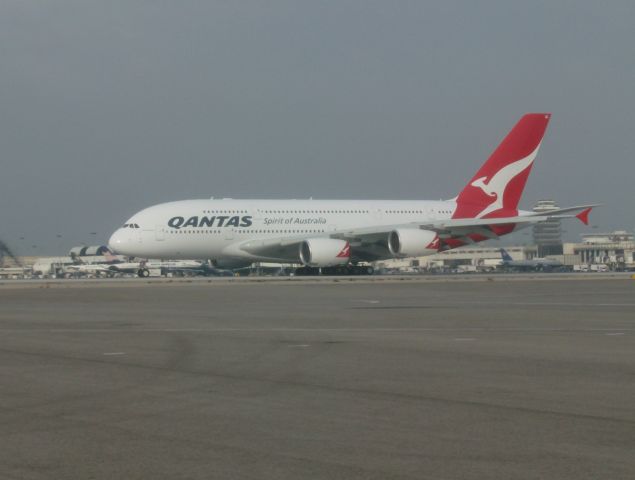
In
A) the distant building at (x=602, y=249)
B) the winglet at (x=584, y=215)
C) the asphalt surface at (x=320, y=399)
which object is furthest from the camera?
the distant building at (x=602, y=249)

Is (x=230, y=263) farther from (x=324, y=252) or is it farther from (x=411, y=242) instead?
(x=411, y=242)

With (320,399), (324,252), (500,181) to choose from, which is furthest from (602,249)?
(320,399)

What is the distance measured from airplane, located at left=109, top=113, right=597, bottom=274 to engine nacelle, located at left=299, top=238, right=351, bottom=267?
54 millimetres

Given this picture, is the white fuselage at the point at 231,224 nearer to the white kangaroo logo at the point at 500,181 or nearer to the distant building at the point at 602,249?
the white kangaroo logo at the point at 500,181

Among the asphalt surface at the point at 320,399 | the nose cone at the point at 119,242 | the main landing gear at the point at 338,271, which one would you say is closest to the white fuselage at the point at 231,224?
the nose cone at the point at 119,242

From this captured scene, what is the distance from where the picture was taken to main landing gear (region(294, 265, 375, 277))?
183 ft

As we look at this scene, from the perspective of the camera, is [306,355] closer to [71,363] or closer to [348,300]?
[71,363]

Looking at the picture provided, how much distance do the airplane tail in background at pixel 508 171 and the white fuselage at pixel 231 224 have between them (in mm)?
3658

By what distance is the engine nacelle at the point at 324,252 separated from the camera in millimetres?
51750

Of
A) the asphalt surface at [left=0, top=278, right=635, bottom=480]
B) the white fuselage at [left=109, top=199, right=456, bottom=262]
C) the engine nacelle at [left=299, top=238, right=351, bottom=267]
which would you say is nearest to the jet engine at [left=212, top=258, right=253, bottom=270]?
the white fuselage at [left=109, top=199, right=456, bottom=262]

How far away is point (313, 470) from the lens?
6.54m

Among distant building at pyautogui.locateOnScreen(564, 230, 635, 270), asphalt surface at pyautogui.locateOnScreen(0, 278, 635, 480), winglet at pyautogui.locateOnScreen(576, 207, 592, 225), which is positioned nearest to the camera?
asphalt surface at pyautogui.locateOnScreen(0, 278, 635, 480)

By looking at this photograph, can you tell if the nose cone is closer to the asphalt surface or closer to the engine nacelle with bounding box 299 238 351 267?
the engine nacelle with bounding box 299 238 351 267

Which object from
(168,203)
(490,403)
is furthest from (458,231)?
(490,403)
